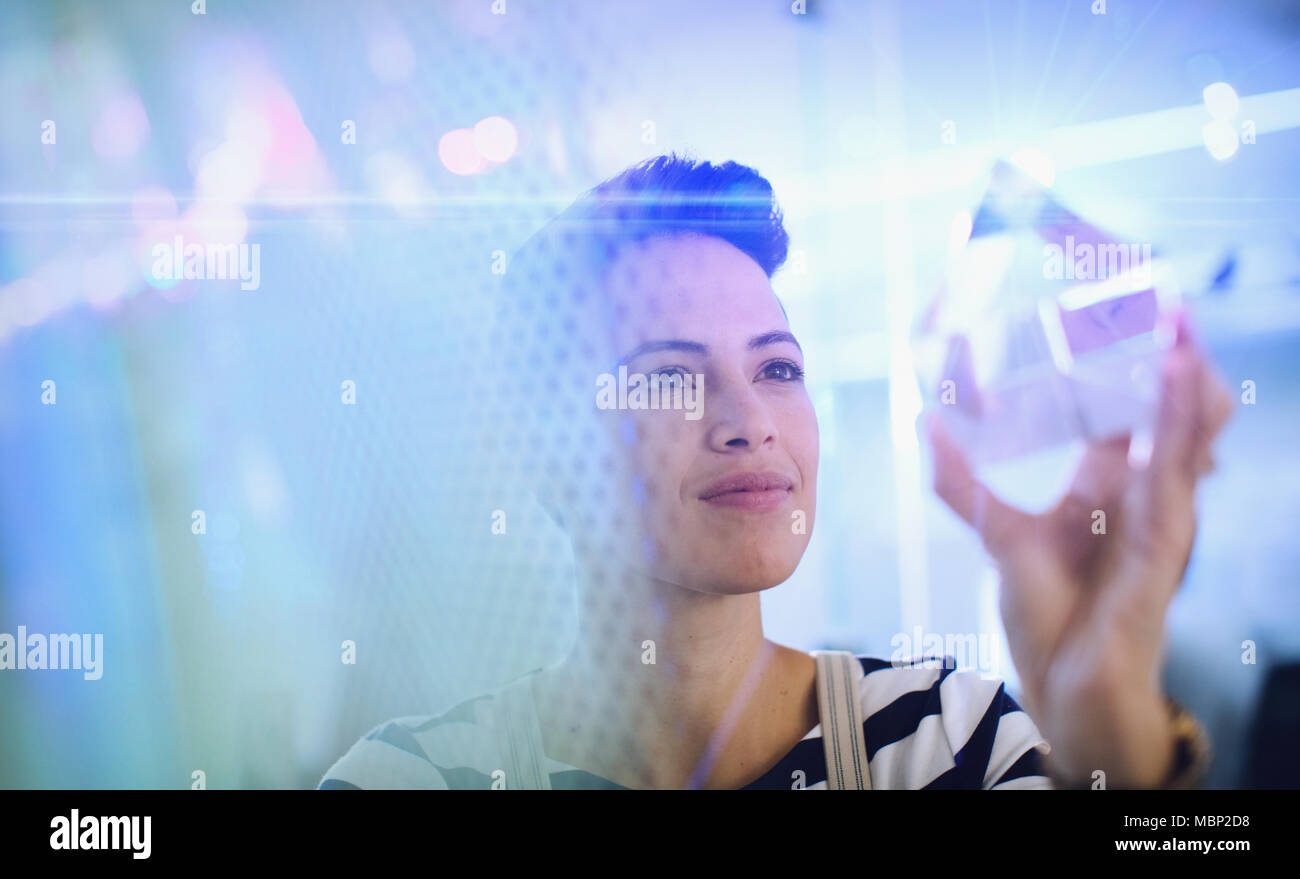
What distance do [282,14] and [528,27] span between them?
0.44 metres

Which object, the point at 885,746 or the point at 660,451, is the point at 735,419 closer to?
the point at 660,451

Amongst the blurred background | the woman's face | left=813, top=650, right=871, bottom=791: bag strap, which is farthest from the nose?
left=813, top=650, right=871, bottom=791: bag strap

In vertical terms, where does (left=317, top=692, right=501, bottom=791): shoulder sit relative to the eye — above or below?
below

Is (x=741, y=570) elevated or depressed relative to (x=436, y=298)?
depressed

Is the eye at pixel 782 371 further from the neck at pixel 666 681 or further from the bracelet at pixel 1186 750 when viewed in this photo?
the bracelet at pixel 1186 750

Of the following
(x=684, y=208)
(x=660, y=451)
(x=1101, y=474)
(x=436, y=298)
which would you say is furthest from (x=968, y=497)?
(x=436, y=298)

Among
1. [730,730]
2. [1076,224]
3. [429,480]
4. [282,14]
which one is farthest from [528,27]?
[730,730]

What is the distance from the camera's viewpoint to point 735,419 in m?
1.60

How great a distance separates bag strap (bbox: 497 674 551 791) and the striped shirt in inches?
0.6

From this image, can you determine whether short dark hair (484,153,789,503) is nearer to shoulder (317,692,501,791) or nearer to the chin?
the chin

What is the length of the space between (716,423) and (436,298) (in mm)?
528

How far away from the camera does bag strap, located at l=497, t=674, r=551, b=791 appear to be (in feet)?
5.43

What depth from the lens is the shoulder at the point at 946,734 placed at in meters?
1.63

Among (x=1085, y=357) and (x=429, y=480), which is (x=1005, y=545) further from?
(x=429, y=480)
